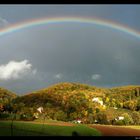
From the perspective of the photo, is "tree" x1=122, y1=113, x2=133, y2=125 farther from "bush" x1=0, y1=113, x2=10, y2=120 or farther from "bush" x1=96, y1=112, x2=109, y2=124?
"bush" x1=0, y1=113, x2=10, y2=120

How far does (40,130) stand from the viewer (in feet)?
24.6

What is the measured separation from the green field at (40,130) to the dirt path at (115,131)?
9cm

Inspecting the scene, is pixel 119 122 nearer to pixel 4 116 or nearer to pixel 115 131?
pixel 115 131

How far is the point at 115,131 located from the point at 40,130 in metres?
1.10

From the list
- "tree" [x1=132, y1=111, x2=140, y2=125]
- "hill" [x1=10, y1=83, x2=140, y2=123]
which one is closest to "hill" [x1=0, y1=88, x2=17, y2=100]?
"hill" [x1=10, y1=83, x2=140, y2=123]

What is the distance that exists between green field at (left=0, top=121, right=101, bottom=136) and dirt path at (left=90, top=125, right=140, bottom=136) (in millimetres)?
94

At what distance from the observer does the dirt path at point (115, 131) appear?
294 inches

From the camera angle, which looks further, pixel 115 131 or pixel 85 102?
pixel 85 102

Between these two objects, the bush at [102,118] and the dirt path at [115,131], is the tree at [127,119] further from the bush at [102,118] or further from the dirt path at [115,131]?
the bush at [102,118]

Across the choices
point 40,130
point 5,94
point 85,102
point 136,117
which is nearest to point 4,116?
point 5,94

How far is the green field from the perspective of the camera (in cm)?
740

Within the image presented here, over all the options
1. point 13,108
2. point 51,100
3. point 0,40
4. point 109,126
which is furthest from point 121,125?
point 0,40

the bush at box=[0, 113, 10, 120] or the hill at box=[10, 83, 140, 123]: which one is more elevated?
the hill at box=[10, 83, 140, 123]

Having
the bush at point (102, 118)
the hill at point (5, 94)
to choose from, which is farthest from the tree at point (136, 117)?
the hill at point (5, 94)
